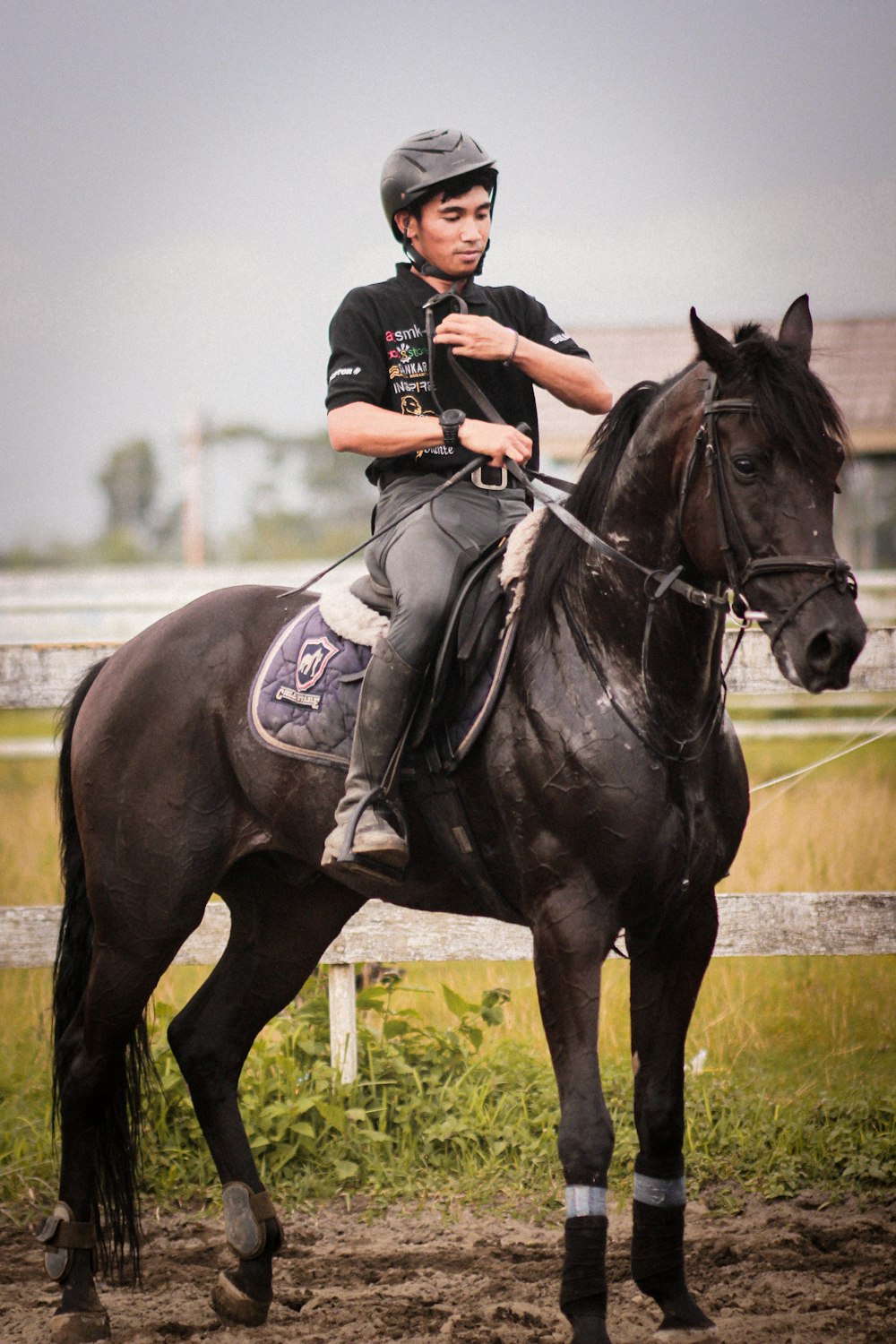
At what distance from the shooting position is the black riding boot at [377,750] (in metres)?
3.49

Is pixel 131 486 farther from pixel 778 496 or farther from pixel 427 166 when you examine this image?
pixel 778 496

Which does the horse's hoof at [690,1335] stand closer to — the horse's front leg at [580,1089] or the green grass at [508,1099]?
the horse's front leg at [580,1089]

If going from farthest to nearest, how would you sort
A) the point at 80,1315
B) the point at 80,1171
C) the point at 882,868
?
the point at 882,868, the point at 80,1171, the point at 80,1315

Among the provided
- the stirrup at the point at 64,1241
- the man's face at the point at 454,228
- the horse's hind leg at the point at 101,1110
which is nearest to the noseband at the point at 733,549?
the man's face at the point at 454,228

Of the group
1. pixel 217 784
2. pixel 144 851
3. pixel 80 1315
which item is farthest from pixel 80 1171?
pixel 217 784

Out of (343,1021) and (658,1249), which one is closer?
(658,1249)

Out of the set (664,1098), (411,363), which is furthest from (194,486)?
(664,1098)

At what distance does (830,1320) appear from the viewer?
12.1 ft

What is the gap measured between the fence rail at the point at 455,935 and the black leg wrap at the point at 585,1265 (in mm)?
1844

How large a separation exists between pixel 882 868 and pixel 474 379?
4.13 meters

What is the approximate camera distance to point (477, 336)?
3.51m

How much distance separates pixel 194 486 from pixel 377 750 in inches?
1186

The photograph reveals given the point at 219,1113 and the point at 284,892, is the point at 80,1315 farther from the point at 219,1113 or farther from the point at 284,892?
the point at 284,892

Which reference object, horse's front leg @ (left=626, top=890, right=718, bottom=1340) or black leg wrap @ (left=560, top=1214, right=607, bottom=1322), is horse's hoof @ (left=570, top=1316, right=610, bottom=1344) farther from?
horse's front leg @ (left=626, top=890, right=718, bottom=1340)
